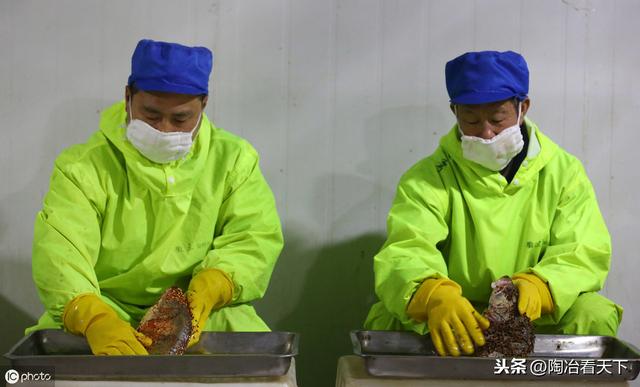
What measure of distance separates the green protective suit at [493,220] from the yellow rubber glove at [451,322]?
210mm

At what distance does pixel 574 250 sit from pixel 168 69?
3.76 feet

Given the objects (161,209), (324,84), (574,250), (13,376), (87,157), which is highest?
(324,84)

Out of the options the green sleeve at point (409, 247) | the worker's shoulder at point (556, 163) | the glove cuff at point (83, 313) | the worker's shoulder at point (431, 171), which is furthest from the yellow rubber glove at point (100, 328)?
the worker's shoulder at point (556, 163)

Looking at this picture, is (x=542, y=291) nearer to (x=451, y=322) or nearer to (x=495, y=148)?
(x=451, y=322)

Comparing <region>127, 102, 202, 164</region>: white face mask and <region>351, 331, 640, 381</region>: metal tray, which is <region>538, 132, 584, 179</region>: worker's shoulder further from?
<region>127, 102, 202, 164</region>: white face mask

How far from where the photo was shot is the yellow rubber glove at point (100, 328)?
67.3 inches

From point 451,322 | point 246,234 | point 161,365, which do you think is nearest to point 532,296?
point 451,322

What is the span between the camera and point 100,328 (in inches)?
68.8

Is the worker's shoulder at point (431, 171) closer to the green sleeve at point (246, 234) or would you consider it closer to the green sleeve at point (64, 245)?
the green sleeve at point (246, 234)

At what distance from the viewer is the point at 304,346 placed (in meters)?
2.68

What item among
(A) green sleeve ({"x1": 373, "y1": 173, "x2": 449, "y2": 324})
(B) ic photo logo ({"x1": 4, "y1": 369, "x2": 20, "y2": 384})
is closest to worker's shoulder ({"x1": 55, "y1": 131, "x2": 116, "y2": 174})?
(B) ic photo logo ({"x1": 4, "y1": 369, "x2": 20, "y2": 384})

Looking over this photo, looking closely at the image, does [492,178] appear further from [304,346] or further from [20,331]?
[20,331]

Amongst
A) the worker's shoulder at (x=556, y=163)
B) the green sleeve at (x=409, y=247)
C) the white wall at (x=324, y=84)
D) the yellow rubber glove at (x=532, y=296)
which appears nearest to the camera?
the yellow rubber glove at (x=532, y=296)

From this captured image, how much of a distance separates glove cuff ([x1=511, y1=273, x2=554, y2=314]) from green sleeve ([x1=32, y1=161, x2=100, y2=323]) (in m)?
1.05
